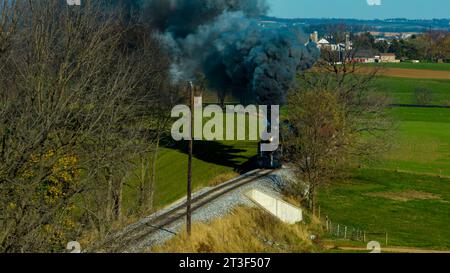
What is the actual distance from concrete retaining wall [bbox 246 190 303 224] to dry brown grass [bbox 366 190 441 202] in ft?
39.8

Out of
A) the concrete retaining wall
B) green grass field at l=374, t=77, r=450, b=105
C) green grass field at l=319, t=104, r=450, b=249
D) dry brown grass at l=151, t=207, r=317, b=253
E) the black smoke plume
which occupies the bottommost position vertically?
green grass field at l=374, t=77, r=450, b=105

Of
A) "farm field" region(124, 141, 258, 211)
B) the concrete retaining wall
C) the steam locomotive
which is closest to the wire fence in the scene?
the concrete retaining wall

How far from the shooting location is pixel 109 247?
95.6 ft

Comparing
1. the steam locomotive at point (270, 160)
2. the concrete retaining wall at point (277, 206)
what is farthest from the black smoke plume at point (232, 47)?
the concrete retaining wall at point (277, 206)

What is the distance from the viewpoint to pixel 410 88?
14700 centimetres

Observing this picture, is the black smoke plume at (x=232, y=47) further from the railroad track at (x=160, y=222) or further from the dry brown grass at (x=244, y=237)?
the dry brown grass at (x=244, y=237)

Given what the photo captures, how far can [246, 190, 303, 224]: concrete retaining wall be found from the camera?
44.2 m

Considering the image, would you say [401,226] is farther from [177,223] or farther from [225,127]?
[225,127]

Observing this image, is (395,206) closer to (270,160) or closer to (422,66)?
(270,160)

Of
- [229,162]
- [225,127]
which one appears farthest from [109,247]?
[225,127]

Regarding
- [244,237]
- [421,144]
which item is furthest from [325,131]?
[421,144]

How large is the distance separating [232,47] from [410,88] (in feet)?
277

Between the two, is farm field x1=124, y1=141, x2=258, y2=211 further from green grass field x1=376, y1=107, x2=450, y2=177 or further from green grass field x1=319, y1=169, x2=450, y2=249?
green grass field x1=376, y1=107, x2=450, y2=177

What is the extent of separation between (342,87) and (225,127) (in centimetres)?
2071
